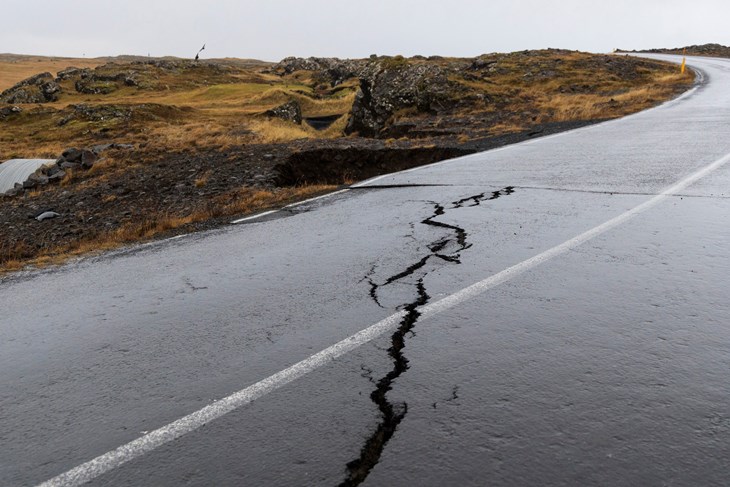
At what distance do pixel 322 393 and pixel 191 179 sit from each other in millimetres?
12067

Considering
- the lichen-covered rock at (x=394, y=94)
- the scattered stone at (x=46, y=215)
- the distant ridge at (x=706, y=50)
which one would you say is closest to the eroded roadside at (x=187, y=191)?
the scattered stone at (x=46, y=215)

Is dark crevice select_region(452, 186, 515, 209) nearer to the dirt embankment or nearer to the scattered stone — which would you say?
the dirt embankment

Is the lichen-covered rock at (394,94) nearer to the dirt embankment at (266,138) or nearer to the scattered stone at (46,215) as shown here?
the dirt embankment at (266,138)

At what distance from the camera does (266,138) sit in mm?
25141

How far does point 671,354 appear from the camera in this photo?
12.7ft

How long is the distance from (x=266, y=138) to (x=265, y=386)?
22.3 m

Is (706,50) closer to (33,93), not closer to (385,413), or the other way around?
(33,93)

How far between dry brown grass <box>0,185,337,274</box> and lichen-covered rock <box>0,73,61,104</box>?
58.4 m

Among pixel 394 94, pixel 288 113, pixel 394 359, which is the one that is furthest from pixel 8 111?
pixel 394 359

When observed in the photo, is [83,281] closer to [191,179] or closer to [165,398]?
[165,398]

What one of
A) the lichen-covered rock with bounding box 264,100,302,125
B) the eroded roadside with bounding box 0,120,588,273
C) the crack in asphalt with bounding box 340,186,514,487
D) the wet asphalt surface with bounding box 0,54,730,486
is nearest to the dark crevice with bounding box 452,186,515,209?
the wet asphalt surface with bounding box 0,54,730,486

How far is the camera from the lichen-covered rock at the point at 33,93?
61.3 metres

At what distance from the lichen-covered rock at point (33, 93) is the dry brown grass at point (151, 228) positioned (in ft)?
191

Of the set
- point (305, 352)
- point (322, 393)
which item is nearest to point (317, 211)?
point (305, 352)
